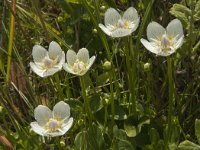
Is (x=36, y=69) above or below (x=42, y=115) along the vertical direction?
above

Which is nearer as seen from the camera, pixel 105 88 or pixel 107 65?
pixel 107 65

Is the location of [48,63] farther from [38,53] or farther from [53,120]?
[53,120]

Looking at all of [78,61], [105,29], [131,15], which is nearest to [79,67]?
[78,61]

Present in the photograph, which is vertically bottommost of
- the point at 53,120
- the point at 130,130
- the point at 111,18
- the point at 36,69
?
the point at 130,130

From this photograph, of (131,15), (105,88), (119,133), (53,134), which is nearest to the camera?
(53,134)

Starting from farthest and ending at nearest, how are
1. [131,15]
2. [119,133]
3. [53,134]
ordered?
[131,15] < [119,133] < [53,134]

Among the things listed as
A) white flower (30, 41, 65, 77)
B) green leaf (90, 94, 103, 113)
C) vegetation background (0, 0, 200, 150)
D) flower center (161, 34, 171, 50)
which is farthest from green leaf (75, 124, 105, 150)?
flower center (161, 34, 171, 50)

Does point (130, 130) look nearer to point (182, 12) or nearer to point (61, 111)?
point (61, 111)

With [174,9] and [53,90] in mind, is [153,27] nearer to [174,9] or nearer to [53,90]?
[174,9]

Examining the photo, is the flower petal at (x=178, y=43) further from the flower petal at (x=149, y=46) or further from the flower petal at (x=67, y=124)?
the flower petal at (x=67, y=124)

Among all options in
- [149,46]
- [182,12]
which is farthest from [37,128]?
[182,12]
